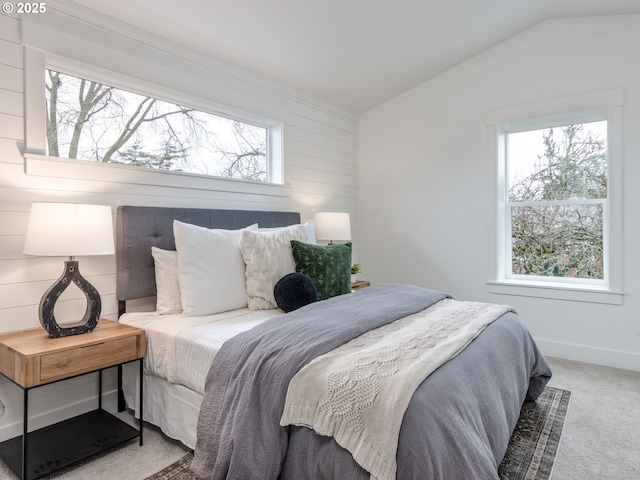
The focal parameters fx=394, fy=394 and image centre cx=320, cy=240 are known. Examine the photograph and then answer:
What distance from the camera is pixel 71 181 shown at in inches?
89.0

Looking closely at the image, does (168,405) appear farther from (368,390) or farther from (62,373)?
(368,390)

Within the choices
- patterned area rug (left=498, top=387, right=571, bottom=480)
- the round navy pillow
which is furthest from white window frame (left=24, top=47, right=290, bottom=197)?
patterned area rug (left=498, top=387, right=571, bottom=480)

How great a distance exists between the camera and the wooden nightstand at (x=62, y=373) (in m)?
1.70

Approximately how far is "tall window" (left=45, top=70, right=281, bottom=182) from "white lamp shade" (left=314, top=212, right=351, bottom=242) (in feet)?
2.31

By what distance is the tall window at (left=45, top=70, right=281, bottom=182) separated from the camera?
7.72ft

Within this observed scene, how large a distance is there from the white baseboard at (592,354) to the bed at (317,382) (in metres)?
1.20

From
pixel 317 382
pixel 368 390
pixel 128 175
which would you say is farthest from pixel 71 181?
pixel 368 390

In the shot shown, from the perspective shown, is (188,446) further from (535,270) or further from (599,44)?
(599,44)

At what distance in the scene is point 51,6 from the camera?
2.18 m

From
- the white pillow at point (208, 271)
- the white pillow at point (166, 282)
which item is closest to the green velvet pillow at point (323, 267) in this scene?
the white pillow at point (208, 271)

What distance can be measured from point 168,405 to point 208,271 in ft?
2.50

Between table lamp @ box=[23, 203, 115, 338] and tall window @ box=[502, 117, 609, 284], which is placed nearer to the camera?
table lamp @ box=[23, 203, 115, 338]

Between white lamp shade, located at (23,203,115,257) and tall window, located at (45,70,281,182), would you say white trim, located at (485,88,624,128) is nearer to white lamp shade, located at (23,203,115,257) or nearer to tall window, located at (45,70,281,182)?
tall window, located at (45,70,281,182)

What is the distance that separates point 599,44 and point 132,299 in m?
4.03
